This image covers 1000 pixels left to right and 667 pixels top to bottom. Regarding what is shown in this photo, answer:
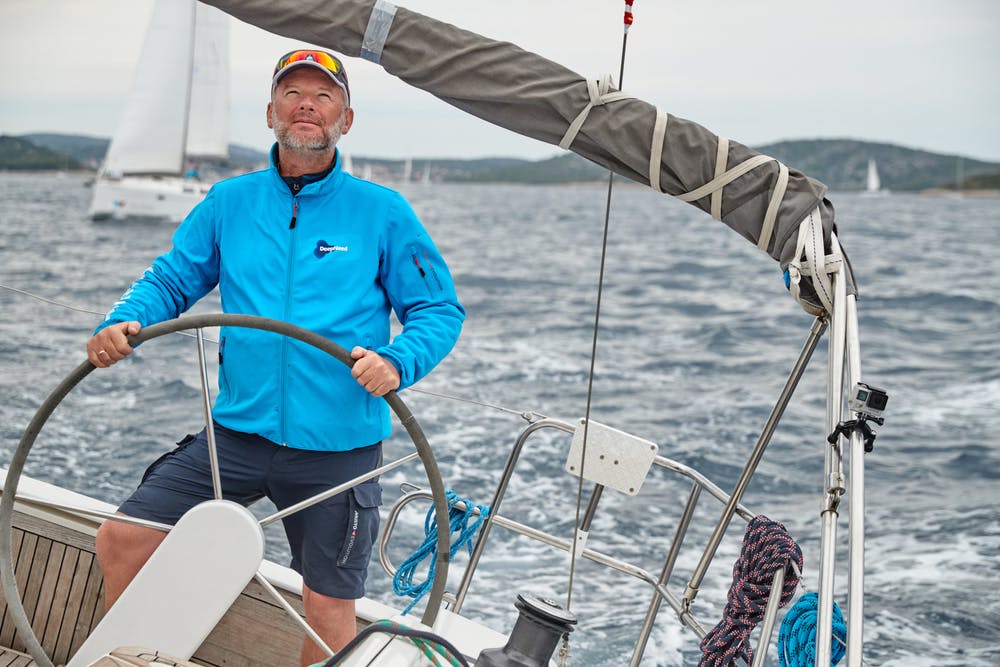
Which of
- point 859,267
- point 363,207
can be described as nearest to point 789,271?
point 363,207

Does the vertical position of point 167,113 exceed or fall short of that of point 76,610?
it exceeds it

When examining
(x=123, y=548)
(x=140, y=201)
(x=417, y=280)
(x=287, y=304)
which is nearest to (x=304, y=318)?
(x=287, y=304)

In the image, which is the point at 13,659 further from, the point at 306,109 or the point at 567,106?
the point at 567,106

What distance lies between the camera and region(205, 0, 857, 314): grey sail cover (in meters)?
1.69

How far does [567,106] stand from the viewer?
170cm

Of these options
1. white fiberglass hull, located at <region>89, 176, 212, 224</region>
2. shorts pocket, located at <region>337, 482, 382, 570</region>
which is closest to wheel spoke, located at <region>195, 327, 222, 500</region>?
shorts pocket, located at <region>337, 482, 382, 570</region>

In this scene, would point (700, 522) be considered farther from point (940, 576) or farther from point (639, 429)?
point (639, 429)

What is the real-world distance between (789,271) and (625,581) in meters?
2.41

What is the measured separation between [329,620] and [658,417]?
4.85 meters

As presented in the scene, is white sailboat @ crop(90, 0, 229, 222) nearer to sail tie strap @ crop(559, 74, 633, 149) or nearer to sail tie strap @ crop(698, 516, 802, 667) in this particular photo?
sail tie strap @ crop(559, 74, 633, 149)

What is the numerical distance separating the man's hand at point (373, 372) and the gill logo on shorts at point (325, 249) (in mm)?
287

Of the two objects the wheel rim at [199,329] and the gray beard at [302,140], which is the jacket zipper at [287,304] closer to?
the gray beard at [302,140]

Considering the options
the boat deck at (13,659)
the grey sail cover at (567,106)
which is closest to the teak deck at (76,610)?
the boat deck at (13,659)

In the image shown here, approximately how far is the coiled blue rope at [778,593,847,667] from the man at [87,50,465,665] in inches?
28.4
